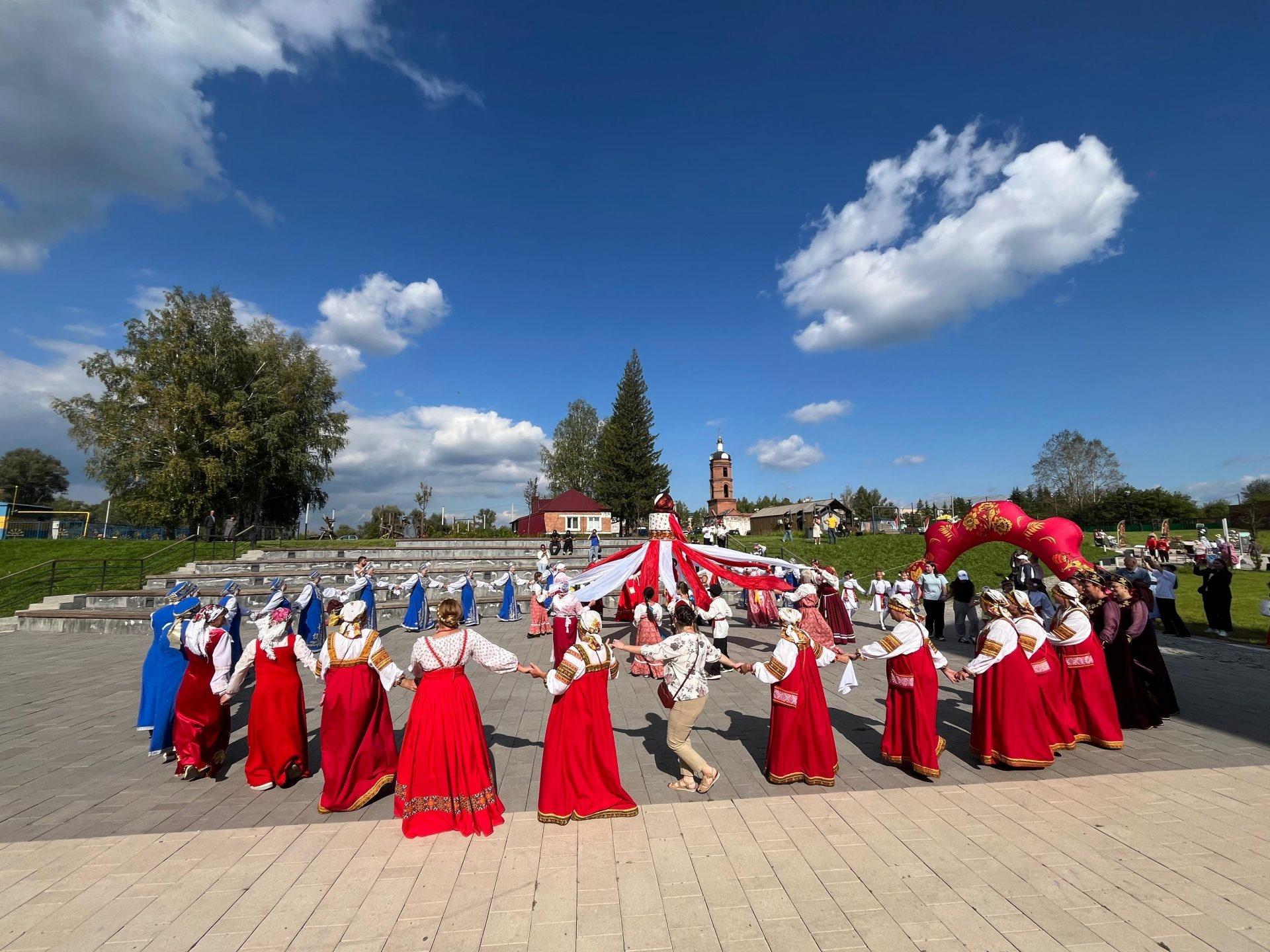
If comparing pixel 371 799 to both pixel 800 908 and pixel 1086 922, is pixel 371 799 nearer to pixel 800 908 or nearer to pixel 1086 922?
pixel 800 908

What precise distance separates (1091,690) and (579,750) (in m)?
5.92

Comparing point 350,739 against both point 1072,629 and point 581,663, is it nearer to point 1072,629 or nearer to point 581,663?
point 581,663

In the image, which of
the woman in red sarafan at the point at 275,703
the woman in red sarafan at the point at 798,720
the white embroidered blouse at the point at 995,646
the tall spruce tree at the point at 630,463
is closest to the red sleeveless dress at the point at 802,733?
the woman in red sarafan at the point at 798,720

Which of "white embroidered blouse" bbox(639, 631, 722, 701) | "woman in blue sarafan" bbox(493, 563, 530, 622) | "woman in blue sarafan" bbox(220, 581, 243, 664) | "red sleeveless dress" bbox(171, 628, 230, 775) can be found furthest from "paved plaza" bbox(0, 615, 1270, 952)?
"woman in blue sarafan" bbox(493, 563, 530, 622)

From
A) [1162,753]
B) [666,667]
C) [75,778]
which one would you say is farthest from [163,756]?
[1162,753]

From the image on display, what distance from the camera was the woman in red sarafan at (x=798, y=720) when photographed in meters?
5.38

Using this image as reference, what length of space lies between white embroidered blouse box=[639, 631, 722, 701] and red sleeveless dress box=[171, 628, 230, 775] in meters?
4.27

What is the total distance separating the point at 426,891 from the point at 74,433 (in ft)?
127

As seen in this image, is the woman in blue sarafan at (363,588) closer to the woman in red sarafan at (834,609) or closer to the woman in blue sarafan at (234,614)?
the woman in blue sarafan at (234,614)

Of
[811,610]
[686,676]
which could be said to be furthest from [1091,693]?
[686,676]

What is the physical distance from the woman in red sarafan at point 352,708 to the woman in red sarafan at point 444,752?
1.19 ft

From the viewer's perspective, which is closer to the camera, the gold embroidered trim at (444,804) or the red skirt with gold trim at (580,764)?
the gold embroidered trim at (444,804)

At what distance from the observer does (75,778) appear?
5.85 meters

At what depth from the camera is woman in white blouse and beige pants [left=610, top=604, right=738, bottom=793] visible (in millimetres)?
5172
